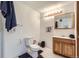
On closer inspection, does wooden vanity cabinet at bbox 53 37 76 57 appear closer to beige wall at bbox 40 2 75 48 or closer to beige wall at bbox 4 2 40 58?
beige wall at bbox 40 2 75 48

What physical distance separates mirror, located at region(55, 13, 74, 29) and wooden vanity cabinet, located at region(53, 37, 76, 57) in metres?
0.63

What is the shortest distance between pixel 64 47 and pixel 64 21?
1156 millimetres

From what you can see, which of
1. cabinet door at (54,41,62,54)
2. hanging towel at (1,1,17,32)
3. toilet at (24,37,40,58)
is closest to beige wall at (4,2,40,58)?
toilet at (24,37,40,58)

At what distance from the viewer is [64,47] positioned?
4.41 m

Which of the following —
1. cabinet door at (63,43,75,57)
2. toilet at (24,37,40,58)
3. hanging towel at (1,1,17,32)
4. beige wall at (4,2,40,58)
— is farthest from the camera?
toilet at (24,37,40,58)

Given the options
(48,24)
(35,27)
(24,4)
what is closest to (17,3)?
(24,4)

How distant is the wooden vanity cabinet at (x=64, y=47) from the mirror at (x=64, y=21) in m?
0.63

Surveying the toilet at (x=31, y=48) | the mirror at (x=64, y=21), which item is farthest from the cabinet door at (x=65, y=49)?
the toilet at (x=31, y=48)

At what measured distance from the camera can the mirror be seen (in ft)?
15.4

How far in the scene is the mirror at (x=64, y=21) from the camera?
468 cm

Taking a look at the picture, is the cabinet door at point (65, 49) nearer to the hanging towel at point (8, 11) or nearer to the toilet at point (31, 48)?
the toilet at point (31, 48)

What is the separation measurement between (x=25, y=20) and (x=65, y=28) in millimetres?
1665

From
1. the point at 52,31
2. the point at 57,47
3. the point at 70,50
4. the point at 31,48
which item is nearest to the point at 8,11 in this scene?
the point at 31,48

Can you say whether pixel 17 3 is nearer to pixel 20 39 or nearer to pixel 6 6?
pixel 20 39
